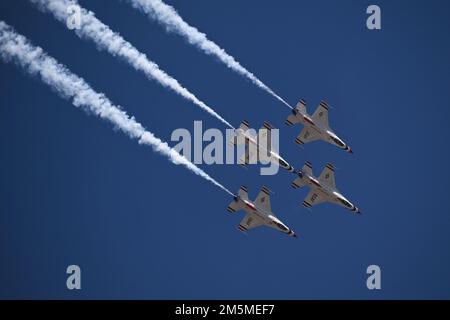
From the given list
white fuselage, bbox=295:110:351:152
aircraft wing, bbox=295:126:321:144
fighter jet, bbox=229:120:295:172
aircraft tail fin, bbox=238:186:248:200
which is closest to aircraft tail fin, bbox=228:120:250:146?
fighter jet, bbox=229:120:295:172

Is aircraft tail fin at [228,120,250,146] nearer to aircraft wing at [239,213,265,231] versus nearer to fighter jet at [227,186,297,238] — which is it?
fighter jet at [227,186,297,238]

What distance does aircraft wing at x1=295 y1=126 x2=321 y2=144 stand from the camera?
62.9 meters

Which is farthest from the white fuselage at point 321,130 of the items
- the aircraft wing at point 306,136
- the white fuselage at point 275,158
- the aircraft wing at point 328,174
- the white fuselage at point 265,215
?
the white fuselage at point 265,215

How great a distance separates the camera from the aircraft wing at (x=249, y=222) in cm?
6166

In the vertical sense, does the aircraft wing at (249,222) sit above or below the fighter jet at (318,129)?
below

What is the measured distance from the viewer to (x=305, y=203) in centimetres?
6334

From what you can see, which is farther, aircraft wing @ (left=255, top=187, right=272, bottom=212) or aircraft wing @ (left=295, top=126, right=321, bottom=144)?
aircraft wing @ (left=295, top=126, right=321, bottom=144)

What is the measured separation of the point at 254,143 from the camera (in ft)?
197

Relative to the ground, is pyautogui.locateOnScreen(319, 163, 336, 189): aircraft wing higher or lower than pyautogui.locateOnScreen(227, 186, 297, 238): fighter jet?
higher

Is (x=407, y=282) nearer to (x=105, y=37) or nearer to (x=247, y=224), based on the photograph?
(x=247, y=224)

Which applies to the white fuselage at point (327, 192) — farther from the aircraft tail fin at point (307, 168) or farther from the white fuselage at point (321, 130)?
the white fuselage at point (321, 130)

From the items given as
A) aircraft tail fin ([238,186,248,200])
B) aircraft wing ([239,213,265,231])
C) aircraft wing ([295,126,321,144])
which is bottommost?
aircraft wing ([239,213,265,231])
